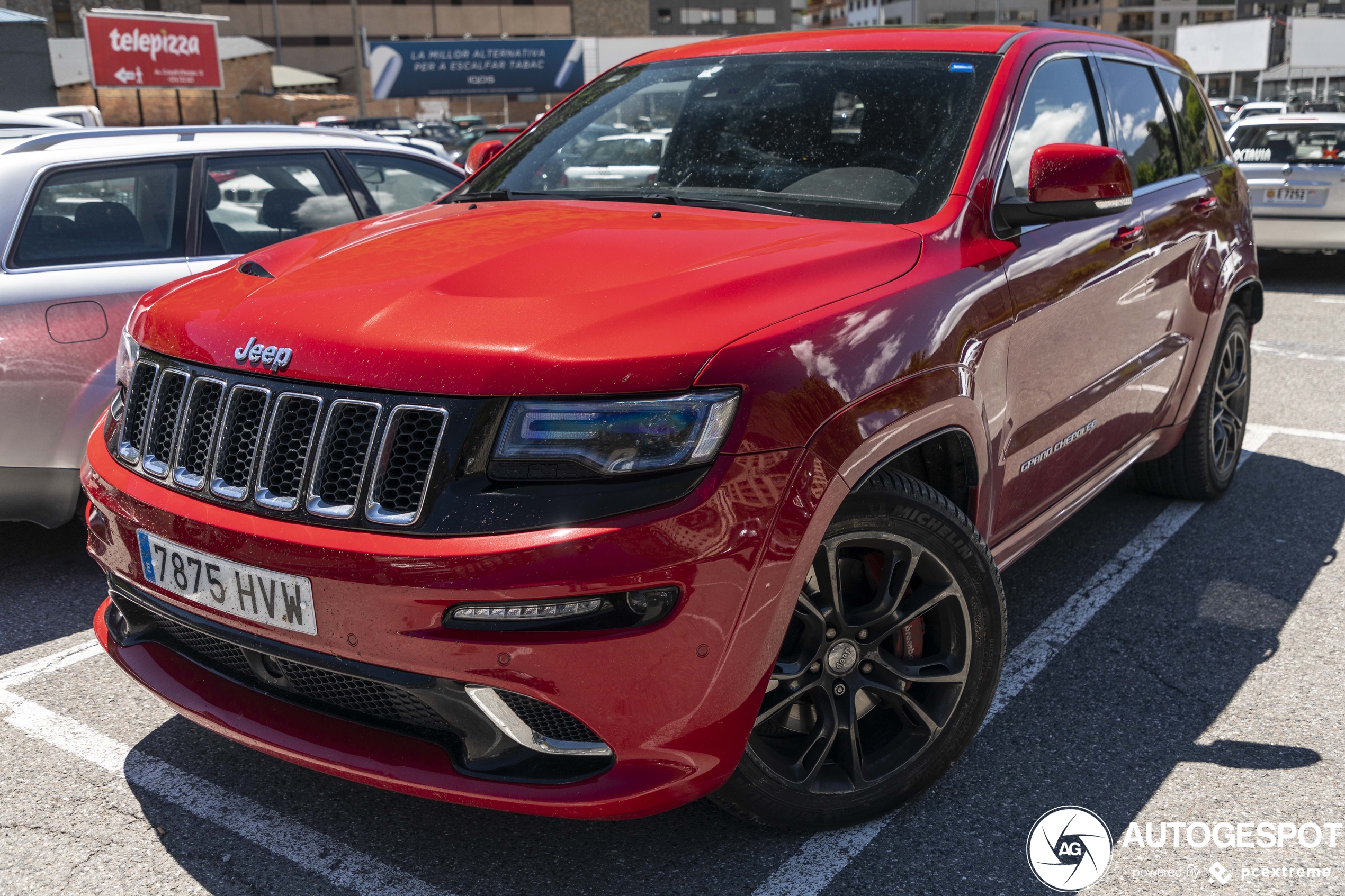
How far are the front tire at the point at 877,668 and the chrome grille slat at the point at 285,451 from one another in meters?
1.02

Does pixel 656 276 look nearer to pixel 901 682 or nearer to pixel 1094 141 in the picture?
pixel 901 682

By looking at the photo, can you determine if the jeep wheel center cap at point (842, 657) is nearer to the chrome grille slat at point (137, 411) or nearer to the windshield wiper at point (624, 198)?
the windshield wiper at point (624, 198)

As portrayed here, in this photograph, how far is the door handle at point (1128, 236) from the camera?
3.51 metres

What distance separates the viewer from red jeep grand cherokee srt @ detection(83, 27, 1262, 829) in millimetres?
2098

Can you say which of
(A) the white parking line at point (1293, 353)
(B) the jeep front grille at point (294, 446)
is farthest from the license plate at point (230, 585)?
(A) the white parking line at point (1293, 353)

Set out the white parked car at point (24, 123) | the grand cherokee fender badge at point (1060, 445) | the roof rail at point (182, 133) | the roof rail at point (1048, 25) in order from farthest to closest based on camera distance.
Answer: the white parked car at point (24, 123) → the roof rail at point (182, 133) → the roof rail at point (1048, 25) → the grand cherokee fender badge at point (1060, 445)

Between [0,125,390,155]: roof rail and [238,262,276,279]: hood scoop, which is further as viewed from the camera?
[0,125,390,155]: roof rail

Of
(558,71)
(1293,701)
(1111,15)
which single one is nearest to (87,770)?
(1293,701)

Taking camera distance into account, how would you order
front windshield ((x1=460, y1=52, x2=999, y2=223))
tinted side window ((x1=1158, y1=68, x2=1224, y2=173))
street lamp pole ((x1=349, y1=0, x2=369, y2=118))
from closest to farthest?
front windshield ((x1=460, y1=52, x2=999, y2=223))
tinted side window ((x1=1158, y1=68, x2=1224, y2=173))
street lamp pole ((x1=349, y1=0, x2=369, y2=118))

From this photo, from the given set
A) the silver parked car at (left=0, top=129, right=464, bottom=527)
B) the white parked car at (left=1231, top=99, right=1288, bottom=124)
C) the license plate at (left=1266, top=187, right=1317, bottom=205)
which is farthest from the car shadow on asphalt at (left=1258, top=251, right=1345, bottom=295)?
the white parked car at (left=1231, top=99, right=1288, bottom=124)

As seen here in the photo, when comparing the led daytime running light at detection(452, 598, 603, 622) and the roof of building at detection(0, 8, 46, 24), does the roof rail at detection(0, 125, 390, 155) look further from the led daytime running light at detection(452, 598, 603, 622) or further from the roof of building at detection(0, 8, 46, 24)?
the roof of building at detection(0, 8, 46, 24)

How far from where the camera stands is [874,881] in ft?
8.11

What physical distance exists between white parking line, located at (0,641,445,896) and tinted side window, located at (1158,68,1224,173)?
372 cm

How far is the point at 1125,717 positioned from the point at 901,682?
89 cm
